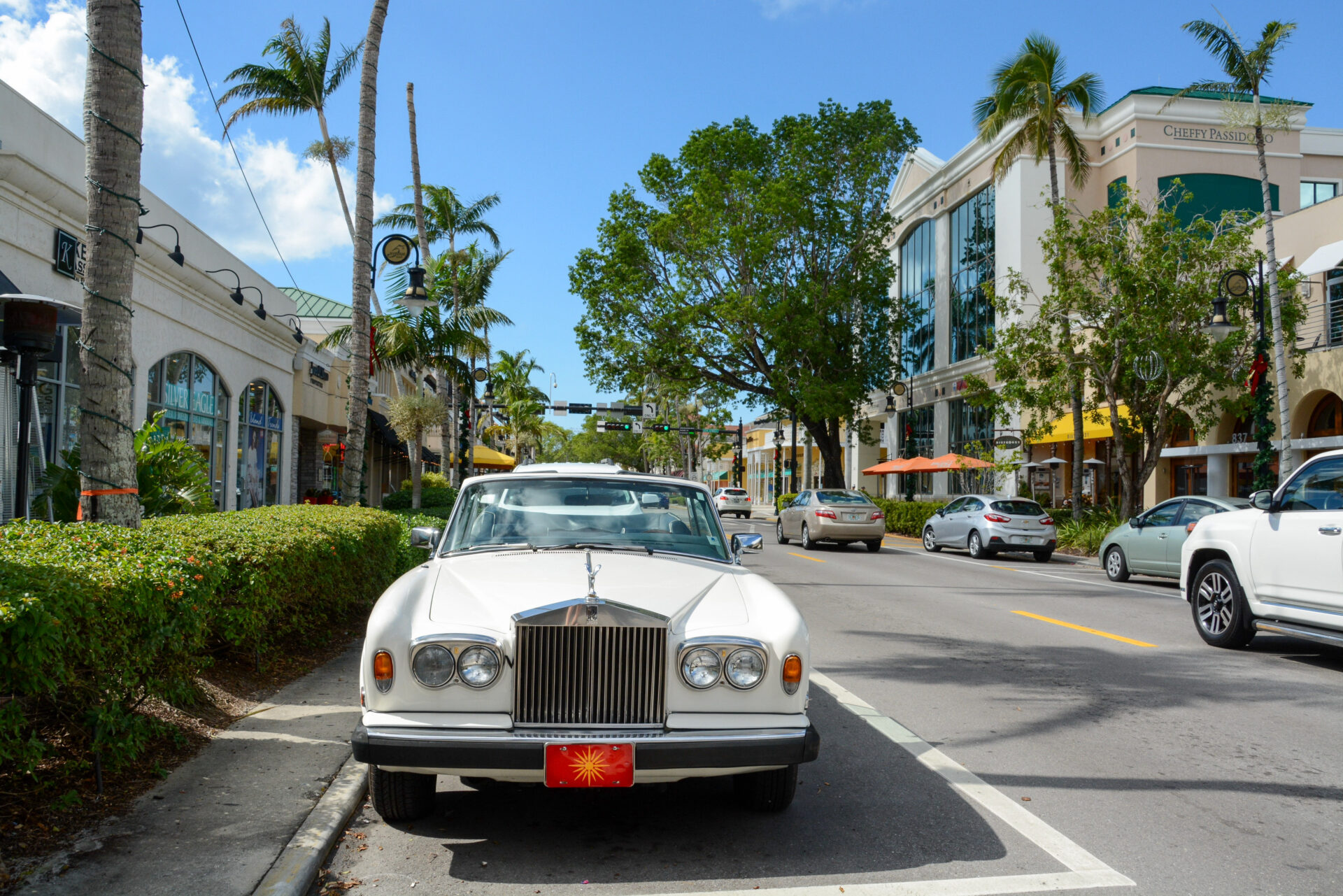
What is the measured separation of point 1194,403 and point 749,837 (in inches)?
969

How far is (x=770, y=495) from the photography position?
92.0 meters

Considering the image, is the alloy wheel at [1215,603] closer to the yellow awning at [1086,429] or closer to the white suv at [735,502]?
the yellow awning at [1086,429]

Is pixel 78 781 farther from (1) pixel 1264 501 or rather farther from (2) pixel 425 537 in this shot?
(1) pixel 1264 501

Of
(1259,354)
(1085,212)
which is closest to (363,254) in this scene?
(1259,354)

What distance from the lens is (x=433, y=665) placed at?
13.2 ft

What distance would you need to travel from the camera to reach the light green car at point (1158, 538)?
1472 cm

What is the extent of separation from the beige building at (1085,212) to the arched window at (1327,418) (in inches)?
2.0

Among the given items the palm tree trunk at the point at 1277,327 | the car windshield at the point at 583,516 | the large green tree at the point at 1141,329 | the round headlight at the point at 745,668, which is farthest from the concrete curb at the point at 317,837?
the large green tree at the point at 1141,329

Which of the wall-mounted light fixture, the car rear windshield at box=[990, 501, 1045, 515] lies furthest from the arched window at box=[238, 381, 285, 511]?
the car rear windshield at box=[990, 501, 1045, 515]

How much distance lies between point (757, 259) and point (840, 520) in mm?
15275

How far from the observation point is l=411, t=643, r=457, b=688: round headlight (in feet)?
13.1

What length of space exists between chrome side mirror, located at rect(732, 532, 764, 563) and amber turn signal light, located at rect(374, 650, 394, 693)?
241 centimetres

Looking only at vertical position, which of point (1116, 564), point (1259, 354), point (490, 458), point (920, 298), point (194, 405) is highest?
point (920, 298)

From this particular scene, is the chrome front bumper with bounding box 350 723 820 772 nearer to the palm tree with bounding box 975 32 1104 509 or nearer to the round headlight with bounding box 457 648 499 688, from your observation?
the round headlight with bounding box 457 648 499 688
